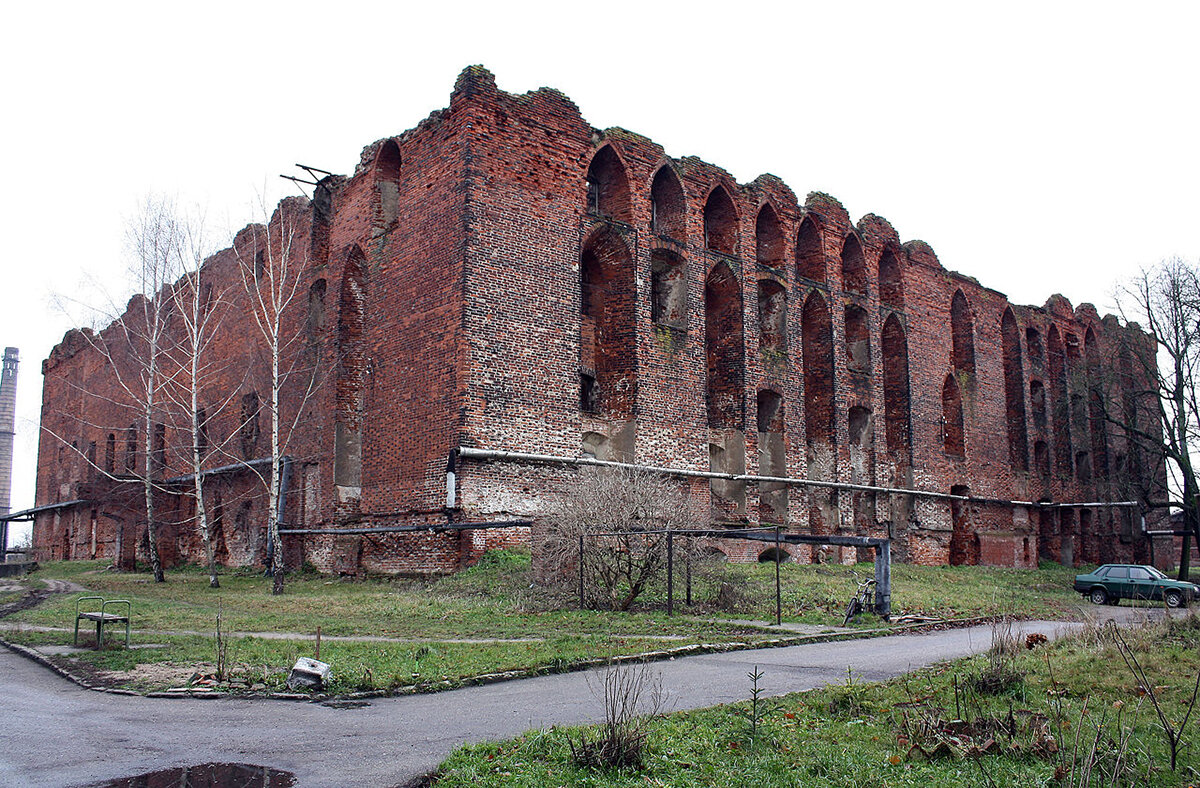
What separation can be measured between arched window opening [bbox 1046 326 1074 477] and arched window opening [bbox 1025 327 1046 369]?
0.55 metres

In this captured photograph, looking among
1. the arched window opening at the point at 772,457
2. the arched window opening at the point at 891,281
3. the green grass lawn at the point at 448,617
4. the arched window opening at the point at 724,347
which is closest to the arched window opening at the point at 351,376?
the green grass lawn at the point at 448,617

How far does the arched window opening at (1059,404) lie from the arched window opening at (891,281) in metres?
10.5

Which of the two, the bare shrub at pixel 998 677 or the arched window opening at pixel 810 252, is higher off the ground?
the arched window opening at pixel 810 252

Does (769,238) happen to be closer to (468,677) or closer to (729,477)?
(729,477)

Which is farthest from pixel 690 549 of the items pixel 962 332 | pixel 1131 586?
pixel 962 332

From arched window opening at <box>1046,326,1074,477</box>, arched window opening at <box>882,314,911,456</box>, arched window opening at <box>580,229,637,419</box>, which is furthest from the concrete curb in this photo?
arched window opening at <box>1046,326,1074,477</box>

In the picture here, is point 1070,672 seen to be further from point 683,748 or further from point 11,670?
point 11,670

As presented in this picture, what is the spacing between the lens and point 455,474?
60.2 feet

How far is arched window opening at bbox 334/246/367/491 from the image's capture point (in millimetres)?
22141

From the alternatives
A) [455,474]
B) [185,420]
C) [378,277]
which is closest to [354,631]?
[455,474]

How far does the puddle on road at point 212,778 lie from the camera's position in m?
5.15

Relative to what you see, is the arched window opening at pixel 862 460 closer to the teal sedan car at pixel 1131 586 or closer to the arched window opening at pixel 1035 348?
the teal sedan car at pixel 1131 586

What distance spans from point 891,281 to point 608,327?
13.5 m

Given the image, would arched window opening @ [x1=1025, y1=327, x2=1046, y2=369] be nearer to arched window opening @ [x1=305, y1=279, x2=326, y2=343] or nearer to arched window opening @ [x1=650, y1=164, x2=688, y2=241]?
arched window opening @ [x1=650, y1=164, x2=688, y2=241]
